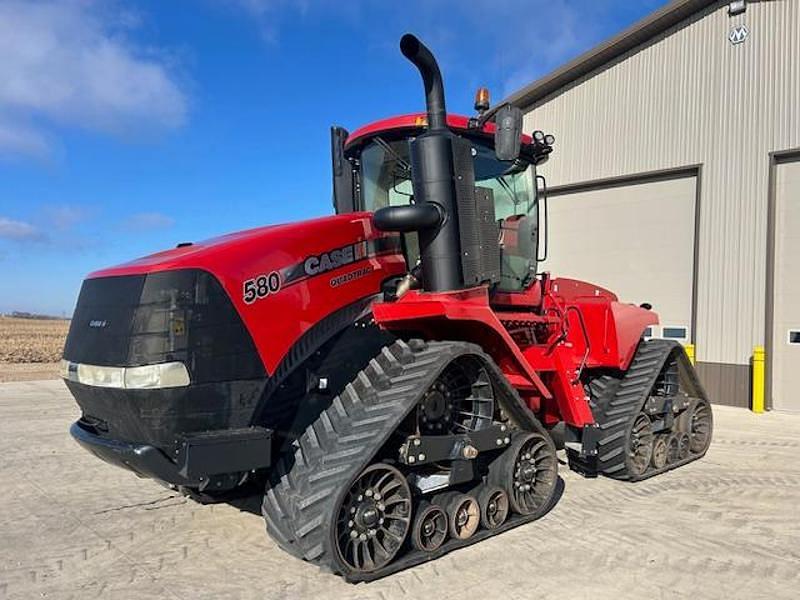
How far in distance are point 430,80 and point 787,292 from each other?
9.36 meters

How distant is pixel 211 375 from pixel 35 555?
79.2 inches

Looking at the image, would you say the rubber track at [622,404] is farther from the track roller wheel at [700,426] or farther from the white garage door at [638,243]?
the white garage door at [638,243]

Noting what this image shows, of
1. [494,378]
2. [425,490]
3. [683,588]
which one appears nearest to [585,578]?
[683,588]

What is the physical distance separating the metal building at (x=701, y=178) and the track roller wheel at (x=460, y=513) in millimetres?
8730

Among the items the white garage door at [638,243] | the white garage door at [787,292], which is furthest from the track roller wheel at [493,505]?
the white garage door at [638,243]

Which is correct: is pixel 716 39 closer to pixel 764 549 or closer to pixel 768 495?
pixel 768 495

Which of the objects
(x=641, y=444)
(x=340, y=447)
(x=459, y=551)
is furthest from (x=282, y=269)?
(x=641, y=444)

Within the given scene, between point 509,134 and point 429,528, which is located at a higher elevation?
point 509,134

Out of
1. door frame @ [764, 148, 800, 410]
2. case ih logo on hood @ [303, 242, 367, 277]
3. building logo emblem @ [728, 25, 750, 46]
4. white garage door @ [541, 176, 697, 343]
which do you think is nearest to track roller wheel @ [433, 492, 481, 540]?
case ih logo on hood @ [303, 242, 367, 277]

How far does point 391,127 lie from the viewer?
4848 millimetres

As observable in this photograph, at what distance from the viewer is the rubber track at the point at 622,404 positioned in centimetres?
624

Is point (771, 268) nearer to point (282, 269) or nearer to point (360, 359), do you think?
point (360, 359)

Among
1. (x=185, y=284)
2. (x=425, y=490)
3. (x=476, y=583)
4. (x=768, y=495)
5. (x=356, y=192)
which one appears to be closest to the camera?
(x=185, y=284)

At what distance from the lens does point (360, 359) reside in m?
4.42
